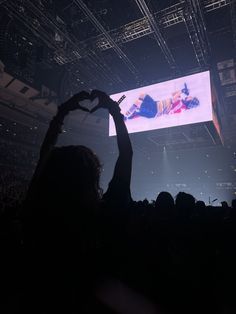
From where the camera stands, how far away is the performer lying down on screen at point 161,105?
10516mm

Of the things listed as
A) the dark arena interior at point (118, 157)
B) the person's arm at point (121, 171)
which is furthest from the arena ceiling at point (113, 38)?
the person's arm at point (121, 171)

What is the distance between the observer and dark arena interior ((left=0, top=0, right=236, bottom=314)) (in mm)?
1100

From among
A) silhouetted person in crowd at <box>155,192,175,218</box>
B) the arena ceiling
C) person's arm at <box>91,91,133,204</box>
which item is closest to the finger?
person's arm at <box>91,91,133,204</box>

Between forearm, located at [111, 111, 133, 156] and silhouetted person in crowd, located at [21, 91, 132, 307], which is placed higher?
forearm, located at [111, 111, 133, 156]

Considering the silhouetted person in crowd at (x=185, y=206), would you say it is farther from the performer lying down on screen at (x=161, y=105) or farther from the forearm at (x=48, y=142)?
the performer lying down on screen at (x=161, y=105)

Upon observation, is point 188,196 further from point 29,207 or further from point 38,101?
point 38,101

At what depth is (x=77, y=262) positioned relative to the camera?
105 centimetres

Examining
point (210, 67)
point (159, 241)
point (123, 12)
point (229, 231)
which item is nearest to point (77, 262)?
point (159, 241)

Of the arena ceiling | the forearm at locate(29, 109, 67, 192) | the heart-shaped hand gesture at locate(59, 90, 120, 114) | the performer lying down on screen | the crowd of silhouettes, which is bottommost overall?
the crowd of silhouettes

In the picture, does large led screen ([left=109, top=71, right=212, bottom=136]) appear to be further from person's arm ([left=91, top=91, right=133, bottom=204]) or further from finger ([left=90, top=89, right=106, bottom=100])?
person's arm ([left=91, top=91, right=133, bottom=204])

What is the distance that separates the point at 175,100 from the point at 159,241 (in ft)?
29.1

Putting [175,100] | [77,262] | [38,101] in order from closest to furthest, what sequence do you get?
1. [77,262]
2. [175,100]
3. [38,101]

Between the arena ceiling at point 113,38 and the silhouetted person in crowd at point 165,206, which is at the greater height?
the arena ceiling at point 113,38

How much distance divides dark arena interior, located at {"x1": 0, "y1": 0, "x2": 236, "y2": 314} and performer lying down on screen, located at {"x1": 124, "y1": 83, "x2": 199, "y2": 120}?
2.0 inches
